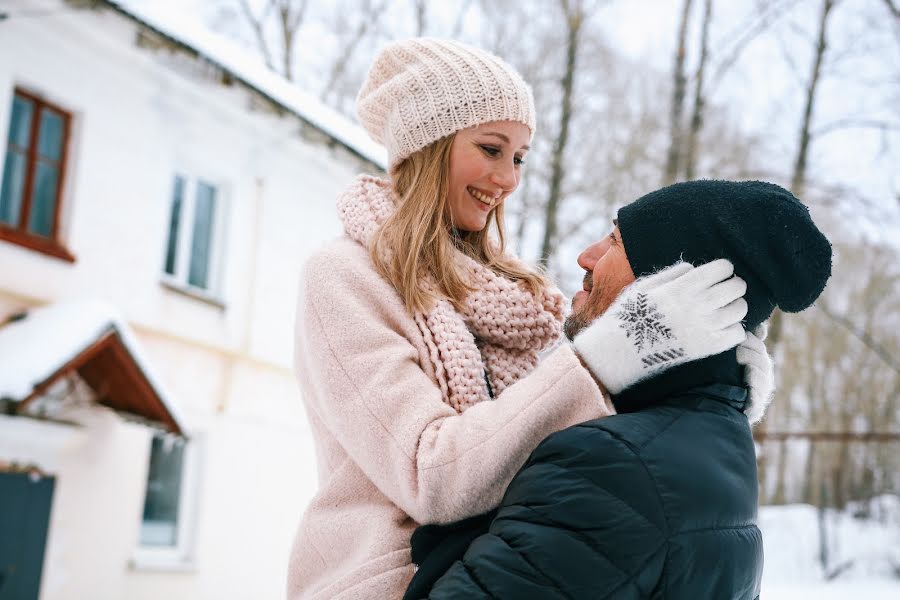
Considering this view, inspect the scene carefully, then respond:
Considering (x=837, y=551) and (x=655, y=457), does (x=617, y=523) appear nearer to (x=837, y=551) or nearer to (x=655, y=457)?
(x=655, y=457)

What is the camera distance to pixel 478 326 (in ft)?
6.58

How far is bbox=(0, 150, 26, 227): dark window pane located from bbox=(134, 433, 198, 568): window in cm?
244

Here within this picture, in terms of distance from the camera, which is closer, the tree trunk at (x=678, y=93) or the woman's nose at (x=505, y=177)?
the woman's nose at (x=505, y=177)

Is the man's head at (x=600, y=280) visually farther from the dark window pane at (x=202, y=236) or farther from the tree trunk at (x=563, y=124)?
the tree trunk at (x=563, y=124)

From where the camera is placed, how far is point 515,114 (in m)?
2.31

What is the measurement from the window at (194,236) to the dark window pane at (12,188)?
174 centimetres

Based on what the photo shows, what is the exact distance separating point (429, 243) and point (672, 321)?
69cm

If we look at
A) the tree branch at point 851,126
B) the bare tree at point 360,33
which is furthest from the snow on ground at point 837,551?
the bare tree at point 360,33

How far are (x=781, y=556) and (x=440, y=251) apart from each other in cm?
1148

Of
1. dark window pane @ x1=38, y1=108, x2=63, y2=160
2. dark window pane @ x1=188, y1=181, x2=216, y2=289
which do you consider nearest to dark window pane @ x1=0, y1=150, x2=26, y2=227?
dark window pane @ x1=38, y1=108, x2=63, y2=160

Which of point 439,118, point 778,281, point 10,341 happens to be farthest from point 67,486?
point 778,281

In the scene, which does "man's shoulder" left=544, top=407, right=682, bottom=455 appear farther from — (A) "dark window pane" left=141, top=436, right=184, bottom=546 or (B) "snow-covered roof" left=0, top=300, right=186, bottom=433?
(A) "dark window pane" left=141, top=436, right=184, bottom=546

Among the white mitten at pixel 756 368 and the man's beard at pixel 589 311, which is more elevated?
the man's beard at pixel 589 311

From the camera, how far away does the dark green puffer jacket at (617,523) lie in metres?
1.41
